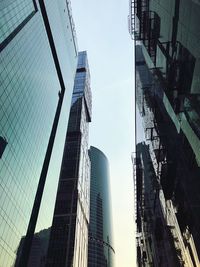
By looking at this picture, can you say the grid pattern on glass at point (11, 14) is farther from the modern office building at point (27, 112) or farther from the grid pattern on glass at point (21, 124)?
the grid pattern on glass at point (21, 124)

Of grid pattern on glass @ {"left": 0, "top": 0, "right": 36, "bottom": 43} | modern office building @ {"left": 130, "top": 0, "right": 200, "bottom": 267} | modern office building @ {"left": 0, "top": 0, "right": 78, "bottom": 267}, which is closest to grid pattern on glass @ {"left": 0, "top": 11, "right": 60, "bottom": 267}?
modern office building @ {"left": 0, "top": 0, "right": 78, "bottom": 267}

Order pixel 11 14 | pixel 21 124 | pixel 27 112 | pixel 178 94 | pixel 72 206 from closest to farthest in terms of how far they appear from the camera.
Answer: pixel 178 94, pixel 11 14, pixel 21 124, pixel 27 112, pixel 72 206

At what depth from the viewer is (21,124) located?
62969 millimetres

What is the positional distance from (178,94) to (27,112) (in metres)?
51.4

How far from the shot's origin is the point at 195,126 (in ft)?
58.7

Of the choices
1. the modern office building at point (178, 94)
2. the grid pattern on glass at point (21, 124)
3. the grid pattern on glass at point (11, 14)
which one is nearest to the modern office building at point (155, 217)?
the modern office building at point (178, 94)

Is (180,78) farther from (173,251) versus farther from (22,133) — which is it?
(22,133)

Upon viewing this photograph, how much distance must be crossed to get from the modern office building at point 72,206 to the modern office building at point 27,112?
2170 centimetres

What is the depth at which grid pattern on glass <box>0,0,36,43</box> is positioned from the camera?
55250mm

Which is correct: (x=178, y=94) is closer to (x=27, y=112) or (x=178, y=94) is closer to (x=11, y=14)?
(x=27, y=112)

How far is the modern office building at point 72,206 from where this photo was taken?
107875 millimetres

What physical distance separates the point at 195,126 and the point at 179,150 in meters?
10.7

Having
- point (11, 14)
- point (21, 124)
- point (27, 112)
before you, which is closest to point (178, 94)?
point (21, 124)

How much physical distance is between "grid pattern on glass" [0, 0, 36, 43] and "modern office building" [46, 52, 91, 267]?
81547 millimetres
